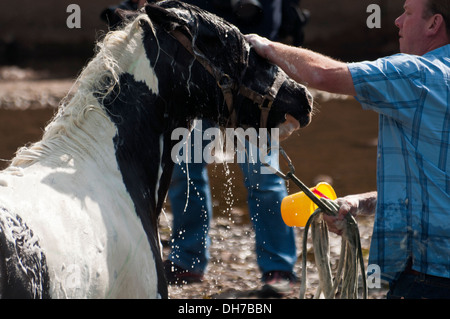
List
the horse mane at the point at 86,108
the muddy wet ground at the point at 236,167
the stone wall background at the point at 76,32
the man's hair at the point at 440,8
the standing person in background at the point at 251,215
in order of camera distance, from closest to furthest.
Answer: the horse mane at the point at 86,108 → the man's hair at the point at 440,8 → the standing person in background at the point at 251,215 → the muddy wet ground at the point at 236,167 → the stone wall background at the point at 76,32

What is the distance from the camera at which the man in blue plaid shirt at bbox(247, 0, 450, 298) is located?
7.63 ft

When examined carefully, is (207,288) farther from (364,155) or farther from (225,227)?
(364,155)

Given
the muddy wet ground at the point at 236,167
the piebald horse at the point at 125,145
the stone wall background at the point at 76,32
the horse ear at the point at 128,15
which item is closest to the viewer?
the piebald horse at the point at 125,145

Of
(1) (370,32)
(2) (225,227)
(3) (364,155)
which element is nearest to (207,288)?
(2) (225,227)

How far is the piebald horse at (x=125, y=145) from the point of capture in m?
1.99

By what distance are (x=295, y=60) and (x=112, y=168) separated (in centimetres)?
77

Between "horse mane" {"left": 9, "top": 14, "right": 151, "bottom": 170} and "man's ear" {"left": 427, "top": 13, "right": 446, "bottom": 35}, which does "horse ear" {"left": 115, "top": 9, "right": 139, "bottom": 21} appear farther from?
"man's ear" {"left": 427, "top": 13, "right": 446, "bottom": 35}

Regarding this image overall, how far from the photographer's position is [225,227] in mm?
5230

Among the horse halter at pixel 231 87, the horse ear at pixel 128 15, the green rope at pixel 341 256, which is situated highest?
the horse ear at pixel 128 15

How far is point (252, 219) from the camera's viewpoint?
3973mm

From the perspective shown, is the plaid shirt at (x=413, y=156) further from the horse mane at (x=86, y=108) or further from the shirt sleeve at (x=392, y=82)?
the horse mane at (x=86, y=108)

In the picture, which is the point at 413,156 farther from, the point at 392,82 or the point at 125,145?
the point at 125,145

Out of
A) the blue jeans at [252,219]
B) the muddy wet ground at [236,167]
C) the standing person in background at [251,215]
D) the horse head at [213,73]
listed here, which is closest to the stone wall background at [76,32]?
the muddy wet ground at [236,167]

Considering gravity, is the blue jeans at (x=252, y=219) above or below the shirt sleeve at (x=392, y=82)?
below
